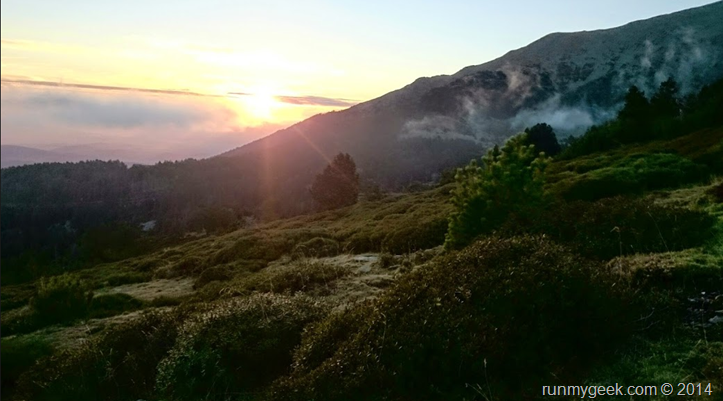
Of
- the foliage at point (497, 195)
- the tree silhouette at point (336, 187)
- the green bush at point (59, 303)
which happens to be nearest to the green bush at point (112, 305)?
the green bush at point (59, 303)

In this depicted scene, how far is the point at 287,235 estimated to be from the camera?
1692 inches

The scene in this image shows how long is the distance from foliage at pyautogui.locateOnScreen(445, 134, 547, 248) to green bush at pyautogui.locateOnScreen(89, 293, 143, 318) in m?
15.9

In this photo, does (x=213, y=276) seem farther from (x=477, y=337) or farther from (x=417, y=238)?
(x=477, y=337)

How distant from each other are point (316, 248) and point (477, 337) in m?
28.3

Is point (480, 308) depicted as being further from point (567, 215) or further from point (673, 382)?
point (567, 215)

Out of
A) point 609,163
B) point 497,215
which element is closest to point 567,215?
point 497,215

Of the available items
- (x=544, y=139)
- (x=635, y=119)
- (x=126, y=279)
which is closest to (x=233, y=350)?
(x=126, y=279)

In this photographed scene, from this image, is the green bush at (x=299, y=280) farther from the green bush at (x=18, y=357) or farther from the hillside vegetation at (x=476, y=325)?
the green bush at (x=18, y=357)

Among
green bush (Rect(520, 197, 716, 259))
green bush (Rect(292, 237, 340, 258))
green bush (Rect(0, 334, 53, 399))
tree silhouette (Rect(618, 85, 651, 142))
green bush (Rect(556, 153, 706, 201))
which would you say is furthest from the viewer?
tree silhouette (Rect(618, 85, 651, 142))

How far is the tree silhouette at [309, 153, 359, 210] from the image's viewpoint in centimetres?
9788

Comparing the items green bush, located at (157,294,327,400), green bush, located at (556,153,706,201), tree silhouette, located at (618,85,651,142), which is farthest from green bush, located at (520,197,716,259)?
tree silhouette, located at (618,85,651,142)

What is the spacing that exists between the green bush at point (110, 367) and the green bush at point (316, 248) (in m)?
19.8

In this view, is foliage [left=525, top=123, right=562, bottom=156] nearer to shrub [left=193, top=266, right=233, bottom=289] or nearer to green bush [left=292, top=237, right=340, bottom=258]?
green bush [left=292, top=237, right=340, bottom=258]

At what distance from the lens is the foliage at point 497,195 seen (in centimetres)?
1922
